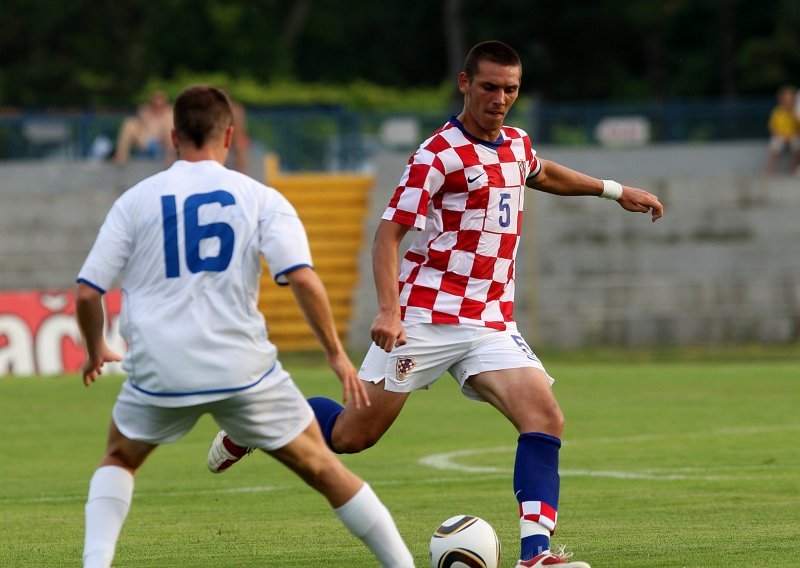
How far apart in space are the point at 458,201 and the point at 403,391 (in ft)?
2.95

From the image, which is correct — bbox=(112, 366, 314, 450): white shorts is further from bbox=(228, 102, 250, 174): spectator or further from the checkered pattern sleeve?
bbox=(228, 102, 250, 174): spectator

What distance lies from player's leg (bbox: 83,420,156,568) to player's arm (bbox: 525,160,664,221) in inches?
99.6

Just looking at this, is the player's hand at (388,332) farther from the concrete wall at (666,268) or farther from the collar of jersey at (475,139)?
the concrete wall at (666,268)

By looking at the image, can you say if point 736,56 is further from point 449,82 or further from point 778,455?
point 778,455

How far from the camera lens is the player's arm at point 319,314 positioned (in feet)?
19.7

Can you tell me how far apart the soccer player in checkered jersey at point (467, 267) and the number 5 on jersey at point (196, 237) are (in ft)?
4.33

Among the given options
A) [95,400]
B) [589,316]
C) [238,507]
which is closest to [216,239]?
[238,507]

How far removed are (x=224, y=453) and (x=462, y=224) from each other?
175 cm

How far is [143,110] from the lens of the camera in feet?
85.8

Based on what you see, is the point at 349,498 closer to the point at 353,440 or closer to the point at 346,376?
the point at 346,376

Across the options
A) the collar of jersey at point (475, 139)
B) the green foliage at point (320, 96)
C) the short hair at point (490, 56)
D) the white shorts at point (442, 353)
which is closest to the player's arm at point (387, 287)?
the white shorts at point (442, 353)

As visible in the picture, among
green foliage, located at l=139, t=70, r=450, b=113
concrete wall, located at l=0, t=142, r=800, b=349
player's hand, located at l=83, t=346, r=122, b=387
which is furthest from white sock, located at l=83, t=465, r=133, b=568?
green foliage, located at l=139, t=70, r=450, b=113

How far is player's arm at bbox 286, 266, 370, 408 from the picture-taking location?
6.02 meters

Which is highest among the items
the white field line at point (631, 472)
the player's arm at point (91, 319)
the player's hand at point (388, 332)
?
the player's arm at point (91, 319)
